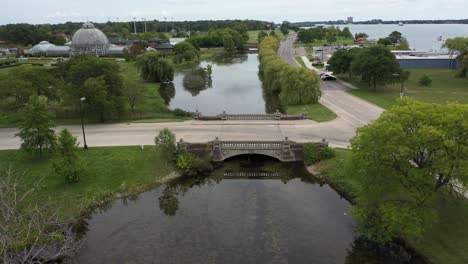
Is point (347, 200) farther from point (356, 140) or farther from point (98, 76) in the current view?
point (98, 76)

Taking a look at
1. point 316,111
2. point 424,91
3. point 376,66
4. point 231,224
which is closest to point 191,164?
point 231,224

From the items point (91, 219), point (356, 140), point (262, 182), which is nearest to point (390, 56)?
point (262, 182)

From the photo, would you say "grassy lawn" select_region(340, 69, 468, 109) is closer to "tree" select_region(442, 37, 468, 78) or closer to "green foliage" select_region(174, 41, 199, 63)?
"tree" select_region(442, 37, 468, 78)

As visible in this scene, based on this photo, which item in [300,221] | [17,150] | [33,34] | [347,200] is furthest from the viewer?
[33,34]

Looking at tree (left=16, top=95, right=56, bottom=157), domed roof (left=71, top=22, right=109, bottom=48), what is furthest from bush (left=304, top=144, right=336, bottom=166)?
domed roof (left=71, top=22, right=109, bottom=48)

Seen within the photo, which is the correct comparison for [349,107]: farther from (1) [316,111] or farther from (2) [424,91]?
(2) [424,91]

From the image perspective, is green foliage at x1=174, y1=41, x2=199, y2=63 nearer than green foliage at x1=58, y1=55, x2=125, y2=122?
No

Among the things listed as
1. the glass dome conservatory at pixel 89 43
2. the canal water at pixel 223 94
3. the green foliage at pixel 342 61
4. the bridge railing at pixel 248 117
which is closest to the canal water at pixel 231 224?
the bridge railing at pixel 248 117
